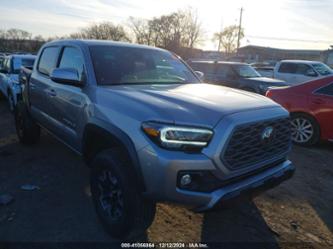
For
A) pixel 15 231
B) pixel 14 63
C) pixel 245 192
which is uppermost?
pixel 14 63

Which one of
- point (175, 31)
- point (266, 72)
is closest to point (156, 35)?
point (175, 31)

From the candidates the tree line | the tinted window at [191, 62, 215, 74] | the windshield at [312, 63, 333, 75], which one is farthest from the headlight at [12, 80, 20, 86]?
the tree line

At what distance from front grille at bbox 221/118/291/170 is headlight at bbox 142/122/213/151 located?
197mm

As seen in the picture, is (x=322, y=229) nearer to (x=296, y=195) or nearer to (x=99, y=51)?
(x=296, y=195)

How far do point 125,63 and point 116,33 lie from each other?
209 ft

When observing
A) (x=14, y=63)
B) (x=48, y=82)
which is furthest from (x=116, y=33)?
(x=48, y=82)

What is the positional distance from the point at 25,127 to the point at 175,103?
388 centimetres

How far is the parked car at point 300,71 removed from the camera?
13102 mm

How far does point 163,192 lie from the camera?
2.43m

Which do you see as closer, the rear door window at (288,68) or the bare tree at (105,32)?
the rear door window at (288,68)

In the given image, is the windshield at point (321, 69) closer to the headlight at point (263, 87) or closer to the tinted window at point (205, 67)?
the headlight at point (263, 87)

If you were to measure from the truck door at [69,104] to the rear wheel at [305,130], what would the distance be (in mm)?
4597

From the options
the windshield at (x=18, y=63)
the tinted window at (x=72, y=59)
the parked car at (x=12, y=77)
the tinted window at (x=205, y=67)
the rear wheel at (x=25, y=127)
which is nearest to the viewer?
the tinted window at (x=72, y=59)

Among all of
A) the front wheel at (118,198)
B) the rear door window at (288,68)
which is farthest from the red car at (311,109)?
the rear door window at (288,68)
